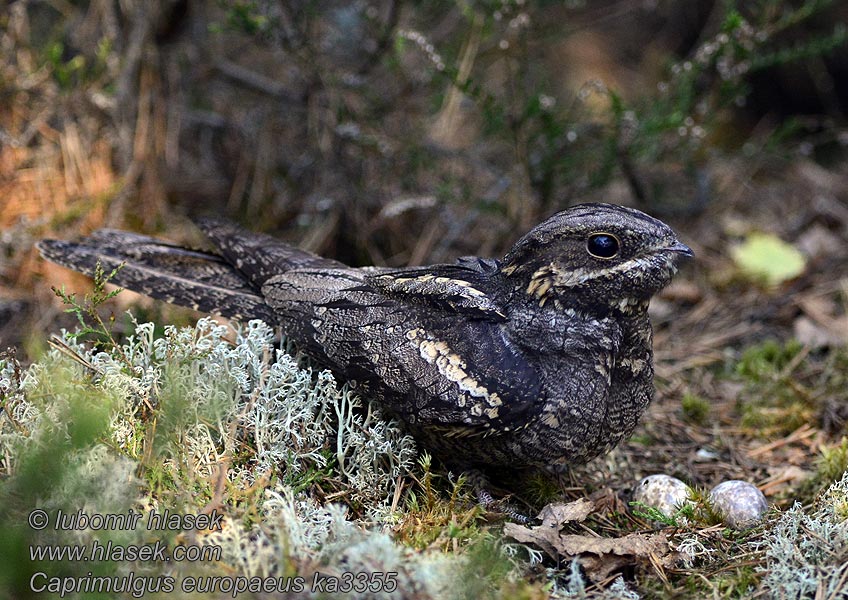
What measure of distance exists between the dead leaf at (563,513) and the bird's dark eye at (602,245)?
848 mm

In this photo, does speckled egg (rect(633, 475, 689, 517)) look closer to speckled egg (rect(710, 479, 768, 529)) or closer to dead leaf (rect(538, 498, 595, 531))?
speckled egg (rect(710, 479, 768, 529))

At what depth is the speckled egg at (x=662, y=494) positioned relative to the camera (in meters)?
2.71

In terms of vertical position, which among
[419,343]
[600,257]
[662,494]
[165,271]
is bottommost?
[662,494]

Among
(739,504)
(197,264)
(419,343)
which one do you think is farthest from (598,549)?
(197,264)

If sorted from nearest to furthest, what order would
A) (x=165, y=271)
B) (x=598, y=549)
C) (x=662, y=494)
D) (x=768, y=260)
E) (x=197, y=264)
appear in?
(x=598, y=549)
(x=662, y=494)
(x=165, y=271)
(x=197, y=264)
(x=768, y=260)

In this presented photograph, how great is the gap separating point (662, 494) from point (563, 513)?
46 centimetres

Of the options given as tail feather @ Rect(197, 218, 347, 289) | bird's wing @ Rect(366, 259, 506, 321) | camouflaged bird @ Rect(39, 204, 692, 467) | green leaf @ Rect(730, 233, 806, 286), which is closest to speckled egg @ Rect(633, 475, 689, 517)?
camouflaged bird @ Rect(39, 204, 692, 467)

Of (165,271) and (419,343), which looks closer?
(419,343)

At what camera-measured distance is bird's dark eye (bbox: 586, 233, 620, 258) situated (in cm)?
255

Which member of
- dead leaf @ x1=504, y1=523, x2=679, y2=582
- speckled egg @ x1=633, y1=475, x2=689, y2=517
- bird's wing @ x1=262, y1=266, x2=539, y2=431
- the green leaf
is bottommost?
dead leaf @ x1=504, y1=523, x2=679, y2=582

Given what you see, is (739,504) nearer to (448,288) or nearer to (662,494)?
(662,494)

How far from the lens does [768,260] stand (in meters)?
4.78

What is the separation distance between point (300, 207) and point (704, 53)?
259 cm

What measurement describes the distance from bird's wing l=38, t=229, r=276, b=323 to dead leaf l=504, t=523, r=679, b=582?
1.33m
